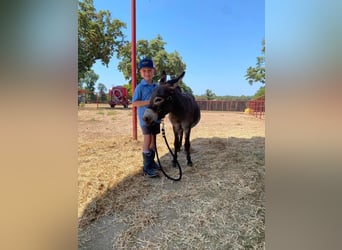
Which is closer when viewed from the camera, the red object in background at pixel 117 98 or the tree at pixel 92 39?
the tree at pixel 92 39

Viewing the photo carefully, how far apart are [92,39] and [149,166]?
5309 mm

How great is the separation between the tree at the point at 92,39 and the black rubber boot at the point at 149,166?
3.86 metres

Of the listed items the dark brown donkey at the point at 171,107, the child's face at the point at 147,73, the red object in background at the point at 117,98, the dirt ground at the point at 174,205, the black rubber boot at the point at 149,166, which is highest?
the red object in background at the point at 117,98

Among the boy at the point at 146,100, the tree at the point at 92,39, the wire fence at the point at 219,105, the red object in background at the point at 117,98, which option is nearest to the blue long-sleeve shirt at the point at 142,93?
the boy at the point at 146,100

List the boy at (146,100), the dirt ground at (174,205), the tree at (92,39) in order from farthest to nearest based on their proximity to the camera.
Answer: the tree at (92,39) < the boy at (146,100) < the dirt ground at (174,205)

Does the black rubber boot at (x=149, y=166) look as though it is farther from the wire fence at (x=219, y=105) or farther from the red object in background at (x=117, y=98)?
the wire fence at (x=219, y=105)

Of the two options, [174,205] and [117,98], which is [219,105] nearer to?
[117,98]

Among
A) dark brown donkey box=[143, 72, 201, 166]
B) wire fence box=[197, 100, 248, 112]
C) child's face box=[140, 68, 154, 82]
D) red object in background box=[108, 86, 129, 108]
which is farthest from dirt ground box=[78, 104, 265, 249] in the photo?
red object in background box=[108, 86, 129, 108]

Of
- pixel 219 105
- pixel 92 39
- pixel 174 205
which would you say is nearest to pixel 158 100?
pixel 174 205

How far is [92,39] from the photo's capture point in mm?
6703

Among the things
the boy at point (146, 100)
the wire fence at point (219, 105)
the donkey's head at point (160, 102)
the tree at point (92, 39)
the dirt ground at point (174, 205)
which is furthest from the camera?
the wire fence at point (219, 105)

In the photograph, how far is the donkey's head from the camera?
2289mm

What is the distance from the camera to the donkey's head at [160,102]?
2.29 metres
